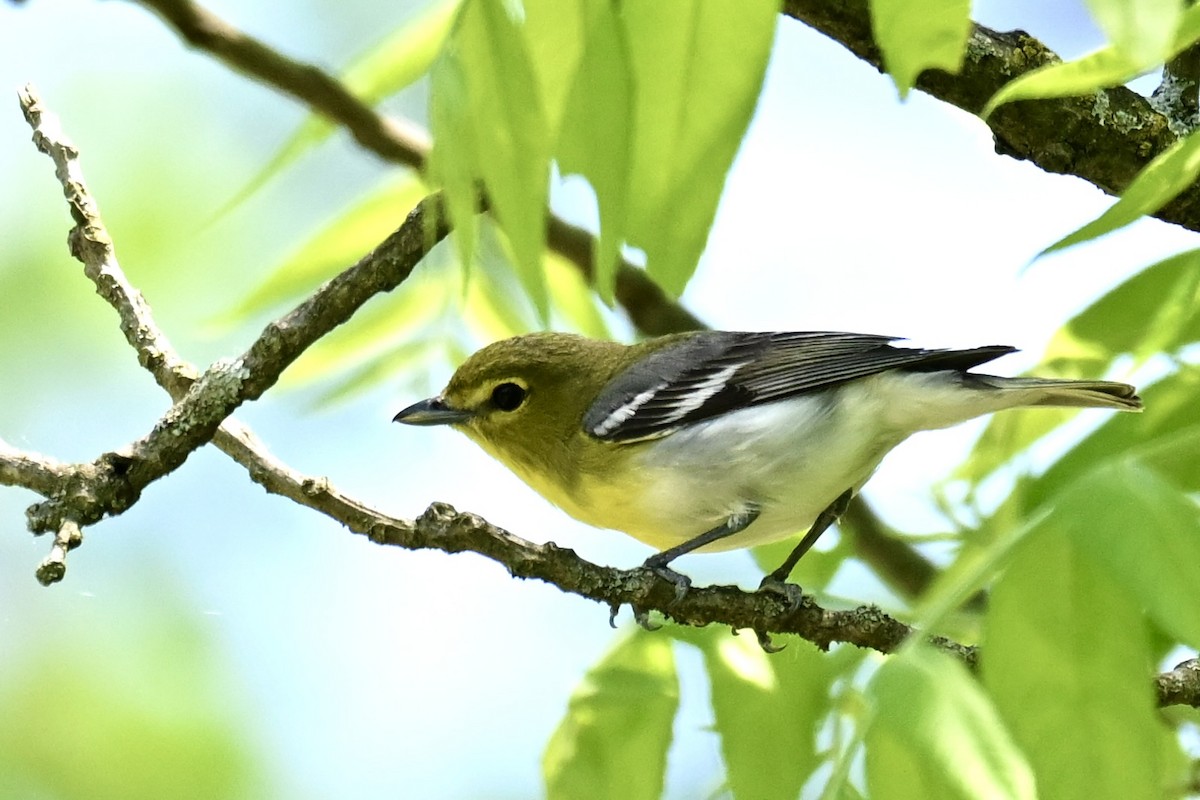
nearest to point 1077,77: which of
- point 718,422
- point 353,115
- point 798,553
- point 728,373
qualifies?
point 798,553

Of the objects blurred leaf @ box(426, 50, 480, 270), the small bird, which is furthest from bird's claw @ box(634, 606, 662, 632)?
blurred leaf @ box(426, 50, 480, 270)

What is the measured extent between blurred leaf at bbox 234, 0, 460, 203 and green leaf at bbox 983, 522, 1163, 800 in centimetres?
133

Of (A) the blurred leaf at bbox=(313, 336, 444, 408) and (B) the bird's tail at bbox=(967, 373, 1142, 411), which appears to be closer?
(B) the bird's tail at bbox=(967, 373, 1142, 411)

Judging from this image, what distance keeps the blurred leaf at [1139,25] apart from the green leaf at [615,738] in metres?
1.10

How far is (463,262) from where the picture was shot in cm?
128

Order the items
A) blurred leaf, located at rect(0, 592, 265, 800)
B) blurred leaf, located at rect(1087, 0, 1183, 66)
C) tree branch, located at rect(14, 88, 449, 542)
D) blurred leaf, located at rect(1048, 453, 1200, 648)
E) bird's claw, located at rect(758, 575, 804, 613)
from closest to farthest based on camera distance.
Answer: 1. blurred leaf, located at rect(1087, 0, 1183, 66)
2. blurred leaf, located at rect(1048, 453, 1200, 648)
3. tree branch, located at rect(14, 88, 449, 542)
4. bird's claw, located at rect(758, 575, 804, 613)
5. blurred leaf, located at rect(0, 592, 265, 800)

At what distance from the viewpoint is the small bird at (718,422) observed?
2.47 meters

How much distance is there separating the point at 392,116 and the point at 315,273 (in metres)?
0.67

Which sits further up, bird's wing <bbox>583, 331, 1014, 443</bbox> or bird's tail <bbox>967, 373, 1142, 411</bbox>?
bird's wing <bbox>583, 331, 1014, 443</bbox>

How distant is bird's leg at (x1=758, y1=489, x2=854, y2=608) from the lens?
6.37 ft

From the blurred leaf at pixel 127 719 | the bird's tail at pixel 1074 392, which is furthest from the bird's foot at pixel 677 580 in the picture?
the blurred leaf at pixel 127 719

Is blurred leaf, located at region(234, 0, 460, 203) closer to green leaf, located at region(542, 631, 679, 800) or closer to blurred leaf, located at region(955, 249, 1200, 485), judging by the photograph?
green leaf, located at region(542, 631, 679, 800)

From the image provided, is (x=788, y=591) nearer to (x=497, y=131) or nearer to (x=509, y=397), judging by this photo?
(x=497, y=131)

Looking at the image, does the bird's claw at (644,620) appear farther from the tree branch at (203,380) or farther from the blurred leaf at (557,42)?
the blurred leaf at (557,42)
